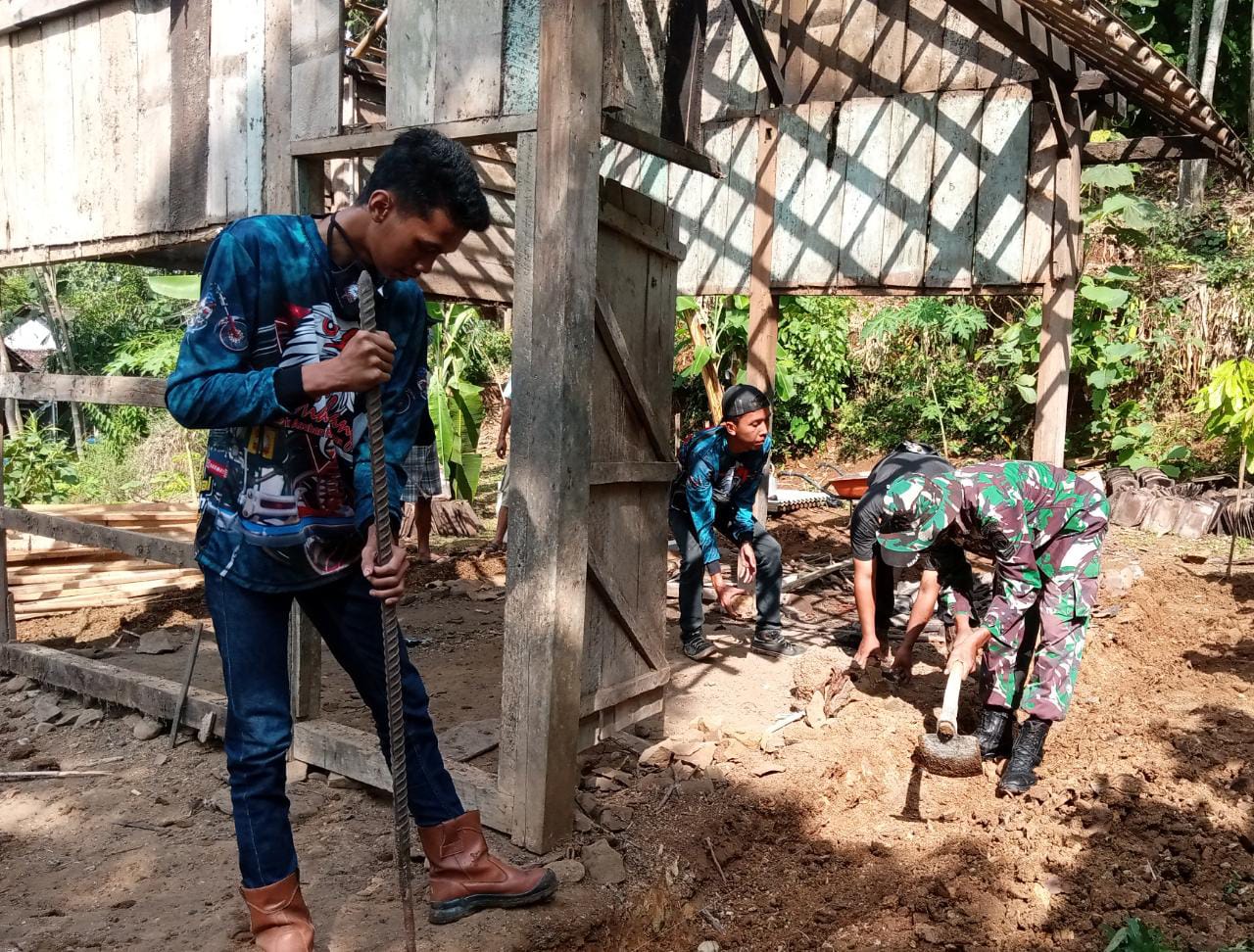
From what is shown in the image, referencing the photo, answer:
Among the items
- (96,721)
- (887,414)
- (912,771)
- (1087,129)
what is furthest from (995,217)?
(887,414)

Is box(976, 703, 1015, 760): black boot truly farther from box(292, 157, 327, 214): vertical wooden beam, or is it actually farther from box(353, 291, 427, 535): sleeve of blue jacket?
box(292, 157, 327, 214): vertical wooden beam

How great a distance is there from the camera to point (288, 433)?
8.59ft

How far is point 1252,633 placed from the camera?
22.4ft

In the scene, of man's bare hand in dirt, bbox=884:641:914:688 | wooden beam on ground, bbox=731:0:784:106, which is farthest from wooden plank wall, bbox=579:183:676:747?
wooden beam on ground, bbox=731:0:784:106

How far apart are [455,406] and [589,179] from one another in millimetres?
6857

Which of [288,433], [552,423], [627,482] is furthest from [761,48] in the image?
[288,433]

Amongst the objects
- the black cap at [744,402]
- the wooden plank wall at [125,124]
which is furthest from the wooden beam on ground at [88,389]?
the black cap at [744,402]

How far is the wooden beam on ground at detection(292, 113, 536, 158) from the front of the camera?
336 cm

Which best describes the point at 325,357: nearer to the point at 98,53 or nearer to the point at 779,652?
the point at 98,53

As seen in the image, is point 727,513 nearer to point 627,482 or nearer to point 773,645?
point 773,645

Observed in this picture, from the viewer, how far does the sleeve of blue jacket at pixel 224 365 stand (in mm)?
2361

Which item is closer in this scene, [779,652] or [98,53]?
[98,53]

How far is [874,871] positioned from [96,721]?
12.3 ft

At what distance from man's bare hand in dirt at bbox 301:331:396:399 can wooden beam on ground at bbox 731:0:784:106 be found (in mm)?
4960
